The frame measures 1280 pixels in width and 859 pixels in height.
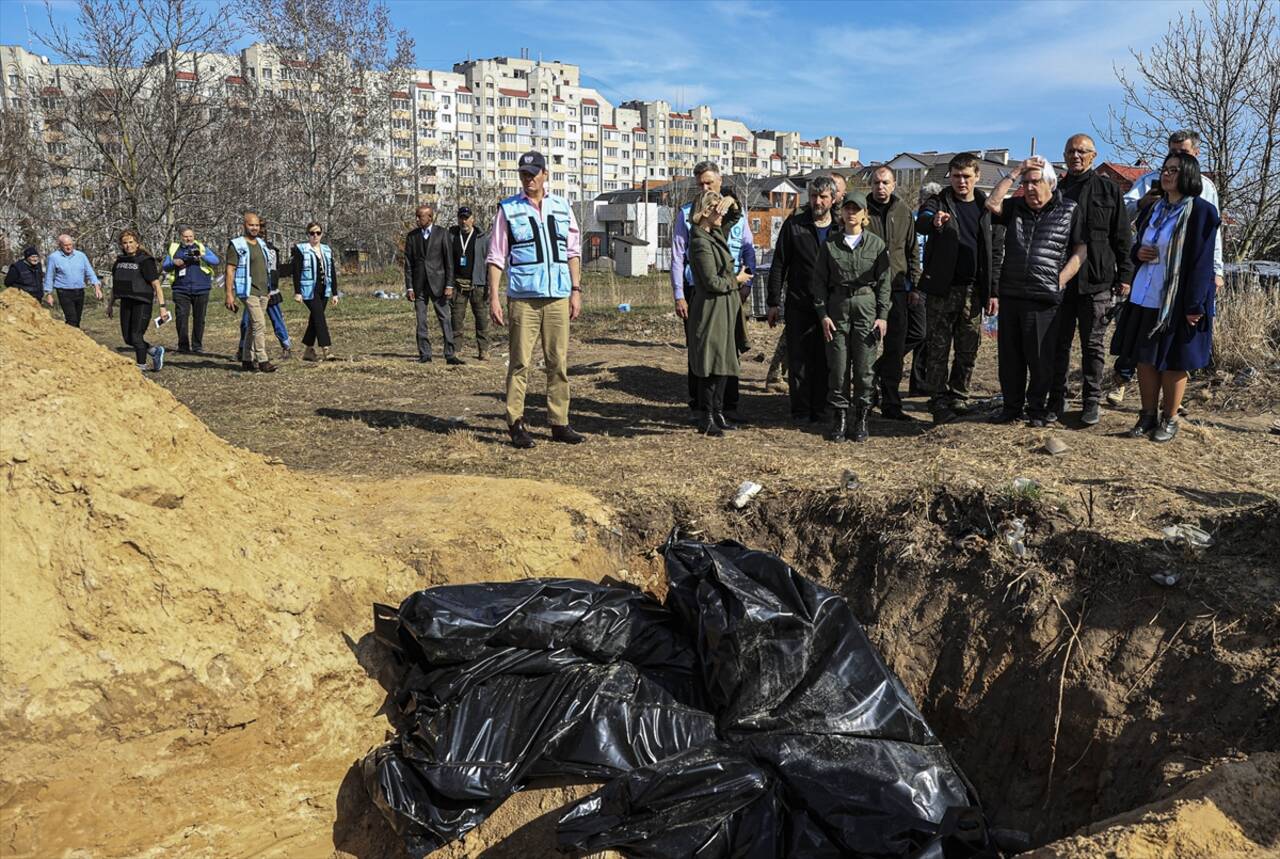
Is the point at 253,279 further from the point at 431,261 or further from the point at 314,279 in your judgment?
the point at 431,261

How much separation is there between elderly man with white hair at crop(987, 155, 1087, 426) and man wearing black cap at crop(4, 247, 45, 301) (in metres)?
12.4

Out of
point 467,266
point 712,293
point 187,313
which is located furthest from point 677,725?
point 187,313

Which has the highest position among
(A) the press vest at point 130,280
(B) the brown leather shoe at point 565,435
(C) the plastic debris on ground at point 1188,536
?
(A) the press vest at point 130,280

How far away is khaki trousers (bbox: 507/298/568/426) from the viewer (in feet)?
20.7

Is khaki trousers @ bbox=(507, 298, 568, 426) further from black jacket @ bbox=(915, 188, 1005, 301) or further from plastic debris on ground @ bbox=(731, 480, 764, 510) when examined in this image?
black jacket @ bbox=(915, 188, 1005, 301)

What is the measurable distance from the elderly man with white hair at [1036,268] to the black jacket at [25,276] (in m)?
12.4

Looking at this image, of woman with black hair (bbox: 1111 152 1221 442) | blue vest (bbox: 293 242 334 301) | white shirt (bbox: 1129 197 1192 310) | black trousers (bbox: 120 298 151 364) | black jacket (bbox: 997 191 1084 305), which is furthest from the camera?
black trousers (bbox: 120 298 151 364)

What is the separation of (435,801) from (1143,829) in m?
2.43

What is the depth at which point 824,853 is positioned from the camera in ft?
10.7

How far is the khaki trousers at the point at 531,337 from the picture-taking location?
20.7 feet

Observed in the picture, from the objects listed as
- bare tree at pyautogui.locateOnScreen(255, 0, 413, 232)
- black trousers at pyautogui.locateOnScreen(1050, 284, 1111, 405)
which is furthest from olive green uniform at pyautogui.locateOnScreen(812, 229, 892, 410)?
bare tree at pyautogui.locateOnScreen(255, 0, 413, 232)

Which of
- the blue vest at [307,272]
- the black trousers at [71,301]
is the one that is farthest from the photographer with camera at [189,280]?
the blue vest at [307,272]

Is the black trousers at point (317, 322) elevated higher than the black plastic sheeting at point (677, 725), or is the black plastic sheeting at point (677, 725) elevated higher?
the black trousers at point (317, 322)

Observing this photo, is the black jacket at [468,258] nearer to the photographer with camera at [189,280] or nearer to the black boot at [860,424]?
the photographer with camera at [189,280]
